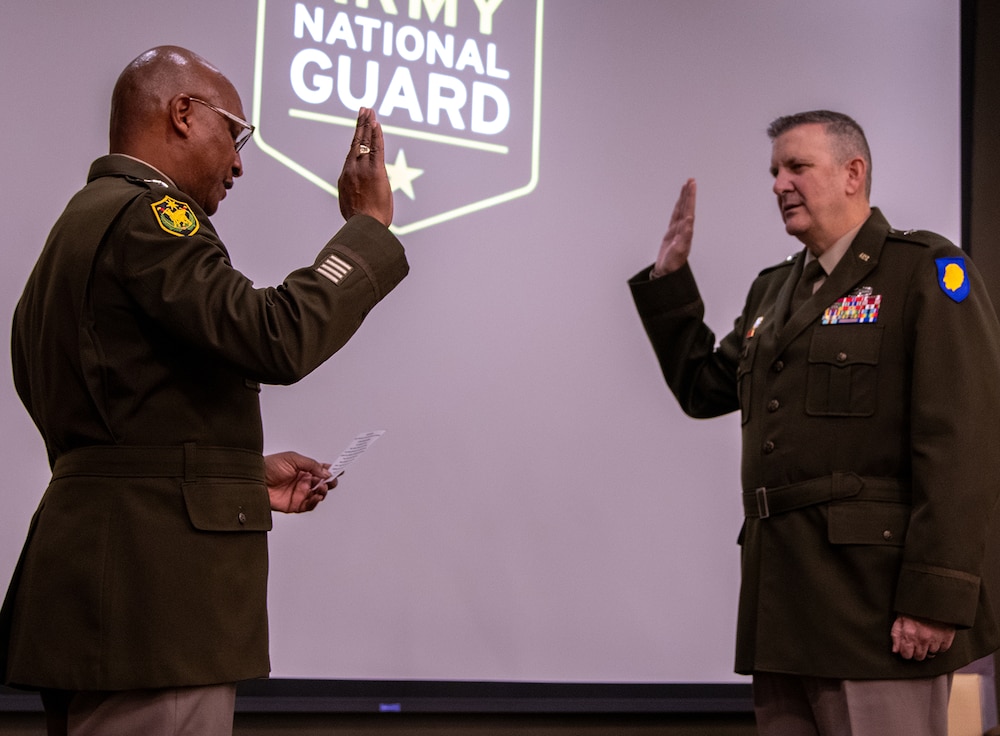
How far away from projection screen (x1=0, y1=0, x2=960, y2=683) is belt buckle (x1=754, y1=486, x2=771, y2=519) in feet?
3.79

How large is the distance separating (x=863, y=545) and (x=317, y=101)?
188cm

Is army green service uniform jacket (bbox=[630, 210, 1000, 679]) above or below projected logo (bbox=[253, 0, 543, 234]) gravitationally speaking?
below

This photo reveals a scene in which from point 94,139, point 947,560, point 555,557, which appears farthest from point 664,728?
point 94,139

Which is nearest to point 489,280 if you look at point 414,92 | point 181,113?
point 414,92

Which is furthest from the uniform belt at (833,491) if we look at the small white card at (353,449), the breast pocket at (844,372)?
the small white card at (353,449)

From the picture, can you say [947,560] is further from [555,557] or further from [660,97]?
[660,97]

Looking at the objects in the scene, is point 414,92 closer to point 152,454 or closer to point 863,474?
point 863,474

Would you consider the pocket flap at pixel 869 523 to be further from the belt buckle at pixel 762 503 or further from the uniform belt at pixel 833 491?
the belt buckle at pixel 762 503

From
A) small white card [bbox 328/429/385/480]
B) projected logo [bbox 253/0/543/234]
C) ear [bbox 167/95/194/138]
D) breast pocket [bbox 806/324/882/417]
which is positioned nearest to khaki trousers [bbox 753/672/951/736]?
breast pocket [bbox 806/324/882/417]

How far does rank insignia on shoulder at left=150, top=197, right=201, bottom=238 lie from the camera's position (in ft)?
4.99

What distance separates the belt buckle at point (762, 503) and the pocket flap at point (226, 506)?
1.01 m

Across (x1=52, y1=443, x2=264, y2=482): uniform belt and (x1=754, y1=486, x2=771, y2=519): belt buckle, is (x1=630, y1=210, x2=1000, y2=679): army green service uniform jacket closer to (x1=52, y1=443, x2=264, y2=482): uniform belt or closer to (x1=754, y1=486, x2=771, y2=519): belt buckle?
(x1=754, y1=486, x2=771, y2=519): belt buckle

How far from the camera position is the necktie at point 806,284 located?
2285mm

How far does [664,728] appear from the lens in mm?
3365
